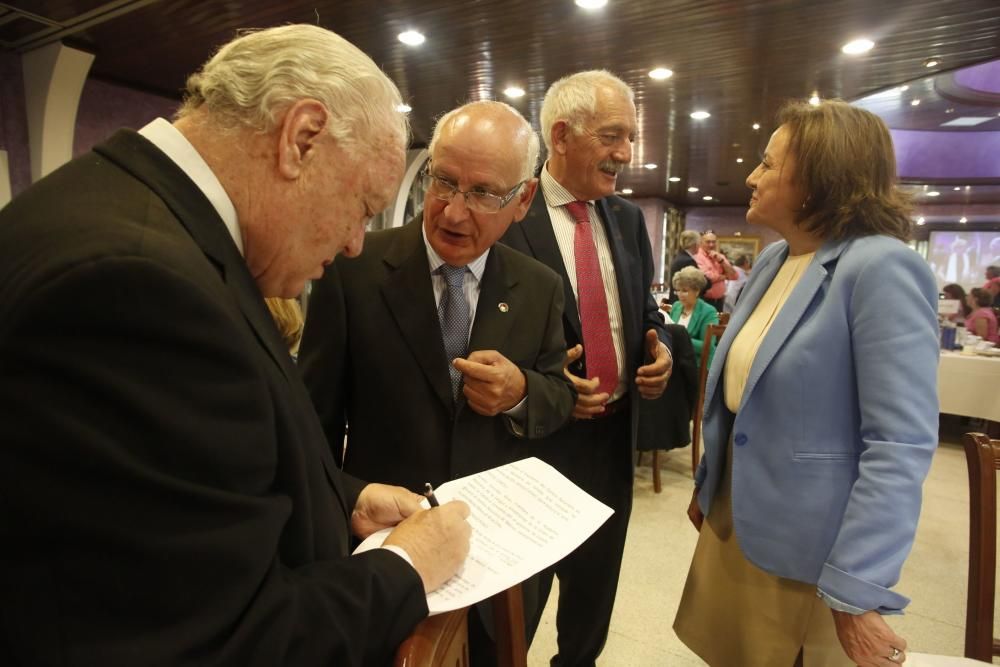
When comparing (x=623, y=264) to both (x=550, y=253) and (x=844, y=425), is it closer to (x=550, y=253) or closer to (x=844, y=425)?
(x=550, y=253)

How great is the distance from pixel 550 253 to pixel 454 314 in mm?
573

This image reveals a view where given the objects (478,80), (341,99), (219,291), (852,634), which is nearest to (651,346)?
(852,634)

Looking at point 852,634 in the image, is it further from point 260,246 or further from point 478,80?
point 478,80

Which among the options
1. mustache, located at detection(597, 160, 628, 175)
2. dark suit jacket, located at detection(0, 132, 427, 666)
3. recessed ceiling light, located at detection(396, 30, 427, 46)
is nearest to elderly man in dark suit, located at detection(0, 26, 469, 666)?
dark suit jacket, located at detection(0, 132, 427, 666)

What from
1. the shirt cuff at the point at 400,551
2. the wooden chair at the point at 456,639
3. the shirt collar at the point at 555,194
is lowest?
the wooden chair at the point at 456,639

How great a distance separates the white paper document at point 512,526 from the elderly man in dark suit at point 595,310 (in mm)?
748

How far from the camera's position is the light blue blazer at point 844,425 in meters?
1.18

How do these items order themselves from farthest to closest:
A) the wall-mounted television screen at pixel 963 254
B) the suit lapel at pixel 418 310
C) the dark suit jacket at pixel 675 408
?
the wall-mounted television screen at pixel 963 254
the dark suit jacket at pixel 675 408
the suit lapel at pixel 418 310

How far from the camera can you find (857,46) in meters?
5.00

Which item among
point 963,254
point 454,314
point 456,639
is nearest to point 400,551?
point 456,639

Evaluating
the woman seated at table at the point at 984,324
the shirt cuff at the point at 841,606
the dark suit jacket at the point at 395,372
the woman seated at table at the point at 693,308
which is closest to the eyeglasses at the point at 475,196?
the dark suit jacket at the point at 395,372

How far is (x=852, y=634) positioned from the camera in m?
1.21

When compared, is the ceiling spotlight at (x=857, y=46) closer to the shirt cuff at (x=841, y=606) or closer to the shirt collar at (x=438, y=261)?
the shirt collar at (x=438, y=261)

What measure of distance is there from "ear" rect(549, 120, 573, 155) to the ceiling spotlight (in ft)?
14.6
